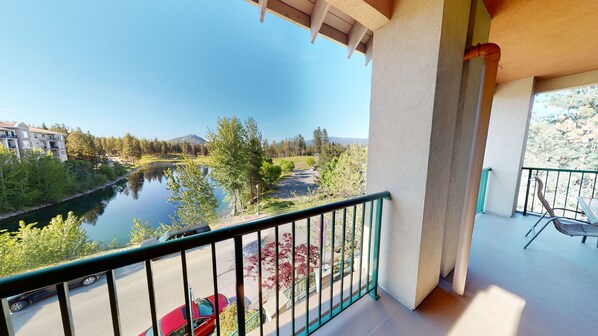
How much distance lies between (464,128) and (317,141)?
15.2 meters

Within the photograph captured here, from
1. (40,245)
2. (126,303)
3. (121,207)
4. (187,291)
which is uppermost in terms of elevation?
(187,291)

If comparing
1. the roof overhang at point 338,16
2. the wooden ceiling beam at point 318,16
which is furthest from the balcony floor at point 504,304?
the wooden ceiling beam at point 318,16

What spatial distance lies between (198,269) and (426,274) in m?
8.53

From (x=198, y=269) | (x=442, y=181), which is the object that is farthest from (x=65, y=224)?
(x=442, y=181)

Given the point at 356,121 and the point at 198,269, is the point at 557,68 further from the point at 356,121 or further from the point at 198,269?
the point at 356,121

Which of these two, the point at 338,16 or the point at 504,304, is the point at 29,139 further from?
the point at 504,304

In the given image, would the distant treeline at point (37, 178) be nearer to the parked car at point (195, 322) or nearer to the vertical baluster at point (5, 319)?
the parked car at point (195, 322)

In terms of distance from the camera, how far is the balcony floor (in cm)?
137

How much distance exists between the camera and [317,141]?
1677cm

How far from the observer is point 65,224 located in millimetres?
9375

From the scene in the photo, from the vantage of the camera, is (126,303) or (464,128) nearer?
(464,128)

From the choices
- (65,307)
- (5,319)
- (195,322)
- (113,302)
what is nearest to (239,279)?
(113,302)

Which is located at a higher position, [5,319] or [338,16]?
[338,16]

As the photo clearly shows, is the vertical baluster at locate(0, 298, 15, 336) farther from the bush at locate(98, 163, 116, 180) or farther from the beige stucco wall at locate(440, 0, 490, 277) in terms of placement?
the bush at locate(98, 163, 116, 180)
